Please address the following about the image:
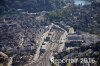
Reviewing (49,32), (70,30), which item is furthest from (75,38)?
(49,32)

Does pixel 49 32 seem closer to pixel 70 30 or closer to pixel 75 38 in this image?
pixel 70 30

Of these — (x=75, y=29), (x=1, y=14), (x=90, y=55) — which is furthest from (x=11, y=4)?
(x=90, y=55)

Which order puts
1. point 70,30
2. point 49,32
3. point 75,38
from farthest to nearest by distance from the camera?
point 70,30 < point 49,32 < point 75,38

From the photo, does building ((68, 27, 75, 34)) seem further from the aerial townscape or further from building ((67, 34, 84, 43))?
building ((67, 34, 84, 43))

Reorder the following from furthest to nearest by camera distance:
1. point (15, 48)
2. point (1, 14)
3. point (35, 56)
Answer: point (1, 14) < point (15, 48) < point (35, 56)

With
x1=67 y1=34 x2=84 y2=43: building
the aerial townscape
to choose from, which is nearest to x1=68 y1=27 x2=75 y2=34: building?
the aerial townscape

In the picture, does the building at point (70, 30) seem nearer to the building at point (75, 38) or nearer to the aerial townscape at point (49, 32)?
the aerial townscape at point (49, 32)

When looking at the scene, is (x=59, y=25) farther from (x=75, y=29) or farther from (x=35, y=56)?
(x=35, y=56)

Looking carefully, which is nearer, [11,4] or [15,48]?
[15,48]

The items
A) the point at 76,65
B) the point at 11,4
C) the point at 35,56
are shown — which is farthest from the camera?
the point at 11,4
